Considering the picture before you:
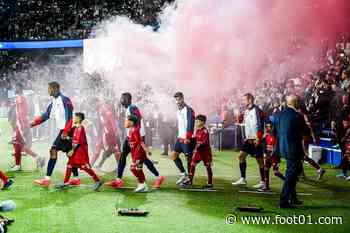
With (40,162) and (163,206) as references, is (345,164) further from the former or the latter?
(40,162)

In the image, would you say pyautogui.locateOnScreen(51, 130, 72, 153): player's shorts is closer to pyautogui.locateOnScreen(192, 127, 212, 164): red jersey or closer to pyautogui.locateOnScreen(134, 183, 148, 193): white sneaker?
pyautogui.locateOnScreen(134, 183, 148, 193): white sneaker

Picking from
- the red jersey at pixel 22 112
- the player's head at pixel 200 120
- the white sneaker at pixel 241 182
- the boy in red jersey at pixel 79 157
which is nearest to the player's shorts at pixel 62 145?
the boy in red jersey at pixel 79 157

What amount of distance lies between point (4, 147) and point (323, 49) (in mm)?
8853

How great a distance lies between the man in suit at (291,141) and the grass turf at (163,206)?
356 mm

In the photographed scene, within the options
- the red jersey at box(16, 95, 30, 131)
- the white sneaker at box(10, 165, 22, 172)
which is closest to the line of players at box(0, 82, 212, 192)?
the white sneaker at box(10, 165, 22, 172)

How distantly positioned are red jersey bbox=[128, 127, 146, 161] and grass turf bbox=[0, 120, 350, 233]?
2.01 ft

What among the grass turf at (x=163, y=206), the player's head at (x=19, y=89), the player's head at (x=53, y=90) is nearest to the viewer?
the grass turf at (x=163, y=206)

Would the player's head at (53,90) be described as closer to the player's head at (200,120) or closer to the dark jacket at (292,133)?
the player's head at (200,120)

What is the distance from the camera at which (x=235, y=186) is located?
8508 millimetres

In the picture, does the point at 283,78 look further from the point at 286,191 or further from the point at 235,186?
the point at 286,191

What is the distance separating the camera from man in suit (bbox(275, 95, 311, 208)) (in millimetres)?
6746

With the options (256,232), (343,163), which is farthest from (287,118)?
(343,163)

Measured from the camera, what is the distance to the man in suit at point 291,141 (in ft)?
22.1

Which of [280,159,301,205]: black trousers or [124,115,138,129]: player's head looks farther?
[124,115,138,129]: player's head
